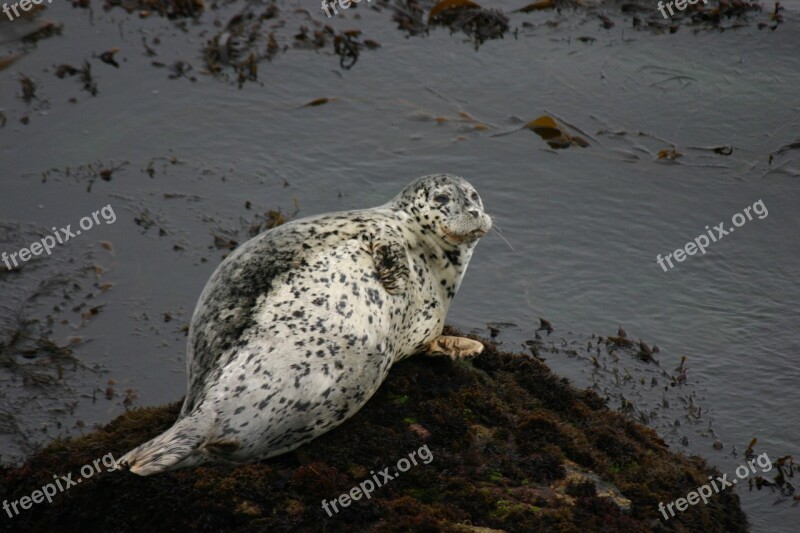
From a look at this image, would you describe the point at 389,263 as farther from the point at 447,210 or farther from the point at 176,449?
the point at 176,449

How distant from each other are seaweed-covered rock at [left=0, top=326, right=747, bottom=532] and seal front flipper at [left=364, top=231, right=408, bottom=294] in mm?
438

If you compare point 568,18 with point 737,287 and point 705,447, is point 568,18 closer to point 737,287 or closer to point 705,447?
point 737,287

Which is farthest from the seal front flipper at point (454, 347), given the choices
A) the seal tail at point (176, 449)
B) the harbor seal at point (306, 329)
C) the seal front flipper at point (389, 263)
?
the seal tail at point (176, 449)

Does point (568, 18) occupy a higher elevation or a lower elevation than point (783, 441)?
higher

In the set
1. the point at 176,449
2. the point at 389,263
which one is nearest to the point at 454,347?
the point at 389,263

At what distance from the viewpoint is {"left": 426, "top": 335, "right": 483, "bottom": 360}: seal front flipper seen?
544 cm

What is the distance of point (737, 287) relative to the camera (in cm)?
763

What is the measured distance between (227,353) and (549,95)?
580 centimetres

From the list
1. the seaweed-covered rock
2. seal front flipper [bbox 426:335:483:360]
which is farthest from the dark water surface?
seal front flipper [bbox 426:335:483:360]

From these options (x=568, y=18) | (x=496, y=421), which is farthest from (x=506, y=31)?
(x=496, y=421)

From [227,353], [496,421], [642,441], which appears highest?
[227,353]

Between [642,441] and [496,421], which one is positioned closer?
[496,421]

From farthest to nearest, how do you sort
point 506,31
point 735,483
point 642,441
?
point 506,31, point 735,483, point 642,441

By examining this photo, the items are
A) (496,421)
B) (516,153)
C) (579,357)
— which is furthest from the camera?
(516,153)
